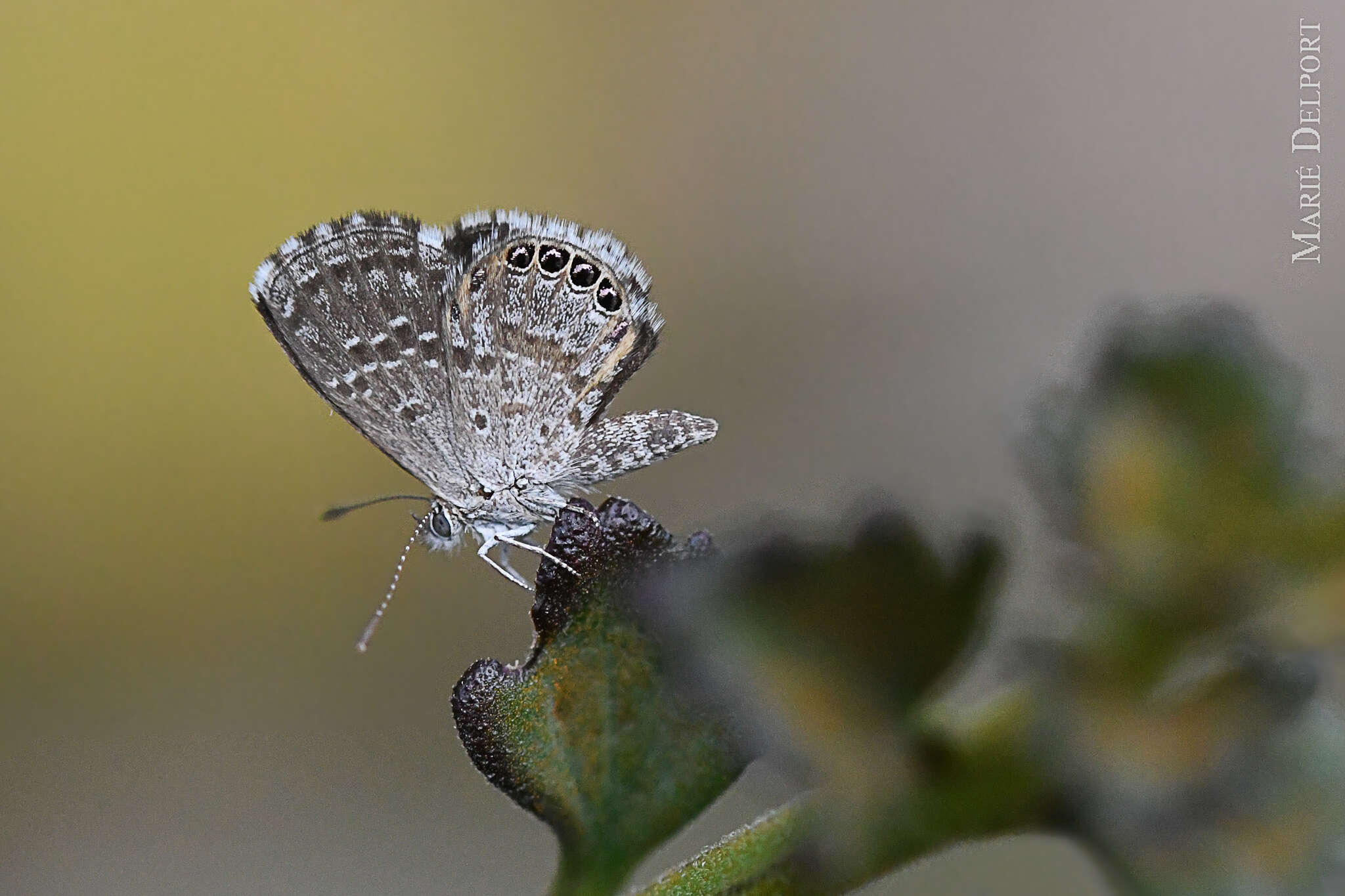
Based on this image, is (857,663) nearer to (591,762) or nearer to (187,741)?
(591,762)

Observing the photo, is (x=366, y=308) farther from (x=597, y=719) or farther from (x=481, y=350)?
(x=597, y=719)

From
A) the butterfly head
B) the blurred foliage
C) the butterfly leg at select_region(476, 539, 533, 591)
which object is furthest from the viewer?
the butterfly head

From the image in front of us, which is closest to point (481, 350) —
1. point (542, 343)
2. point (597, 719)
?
point (542, 343)

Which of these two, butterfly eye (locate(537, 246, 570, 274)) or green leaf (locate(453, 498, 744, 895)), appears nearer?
green leaf (locate(453, 498, 744, 895))

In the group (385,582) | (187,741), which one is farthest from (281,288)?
(187,741)

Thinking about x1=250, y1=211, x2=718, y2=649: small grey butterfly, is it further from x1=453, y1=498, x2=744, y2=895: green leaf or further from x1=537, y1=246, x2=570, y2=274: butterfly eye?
x1=453, y1=498, x2=744, y2=895: green leaf

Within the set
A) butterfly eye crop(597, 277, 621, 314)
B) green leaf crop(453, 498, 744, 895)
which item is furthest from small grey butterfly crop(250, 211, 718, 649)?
green leaf crop(453, 498, 744, 895)

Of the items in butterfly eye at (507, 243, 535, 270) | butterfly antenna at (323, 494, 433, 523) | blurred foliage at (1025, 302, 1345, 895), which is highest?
butterfly eye at (507, 243, 535, 270)
